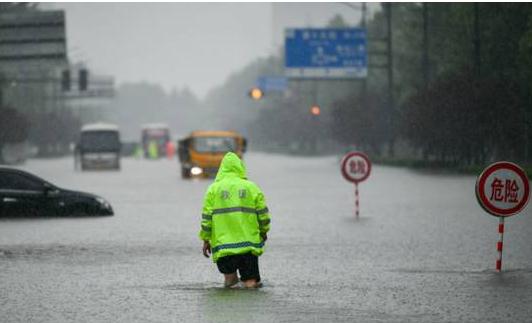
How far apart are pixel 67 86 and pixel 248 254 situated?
6687 centimetres

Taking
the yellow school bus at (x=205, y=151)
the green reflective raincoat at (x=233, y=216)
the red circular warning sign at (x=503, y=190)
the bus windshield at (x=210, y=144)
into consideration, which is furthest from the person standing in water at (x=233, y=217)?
the bus windshield at (x=210, y=144)

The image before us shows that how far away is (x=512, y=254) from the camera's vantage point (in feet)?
52.6

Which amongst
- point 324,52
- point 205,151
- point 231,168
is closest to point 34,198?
point 231,168

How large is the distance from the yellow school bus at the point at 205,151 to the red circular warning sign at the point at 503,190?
114 feet

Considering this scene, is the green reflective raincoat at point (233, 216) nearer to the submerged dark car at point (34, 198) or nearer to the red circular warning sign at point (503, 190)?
the red circular warning sign at point (503, 190)

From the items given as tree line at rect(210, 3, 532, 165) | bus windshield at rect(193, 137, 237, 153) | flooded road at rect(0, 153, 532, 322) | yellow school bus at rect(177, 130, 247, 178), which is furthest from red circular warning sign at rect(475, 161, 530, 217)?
tree line at rect(210, 3, 532, 165)

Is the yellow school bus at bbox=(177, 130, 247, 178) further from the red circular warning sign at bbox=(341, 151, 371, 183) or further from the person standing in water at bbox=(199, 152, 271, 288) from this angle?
the person standing in water at bbox=(199, 152, 271, 288)

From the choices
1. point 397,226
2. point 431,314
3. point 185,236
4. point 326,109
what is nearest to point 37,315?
point 431,314

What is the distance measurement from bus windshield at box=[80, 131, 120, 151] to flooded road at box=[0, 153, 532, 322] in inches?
1642

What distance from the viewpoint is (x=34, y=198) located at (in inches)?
940

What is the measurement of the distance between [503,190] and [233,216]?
3586mm

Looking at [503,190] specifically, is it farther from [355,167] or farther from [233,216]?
[355,167]

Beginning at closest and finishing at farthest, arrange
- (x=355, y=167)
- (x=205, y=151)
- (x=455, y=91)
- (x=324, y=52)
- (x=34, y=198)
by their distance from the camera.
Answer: (x=34, y=198), (x=355, y=167), (x=205, y=151), (x=455, y=91), (x=324, y=52)

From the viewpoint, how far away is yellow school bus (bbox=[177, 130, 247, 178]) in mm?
49562
